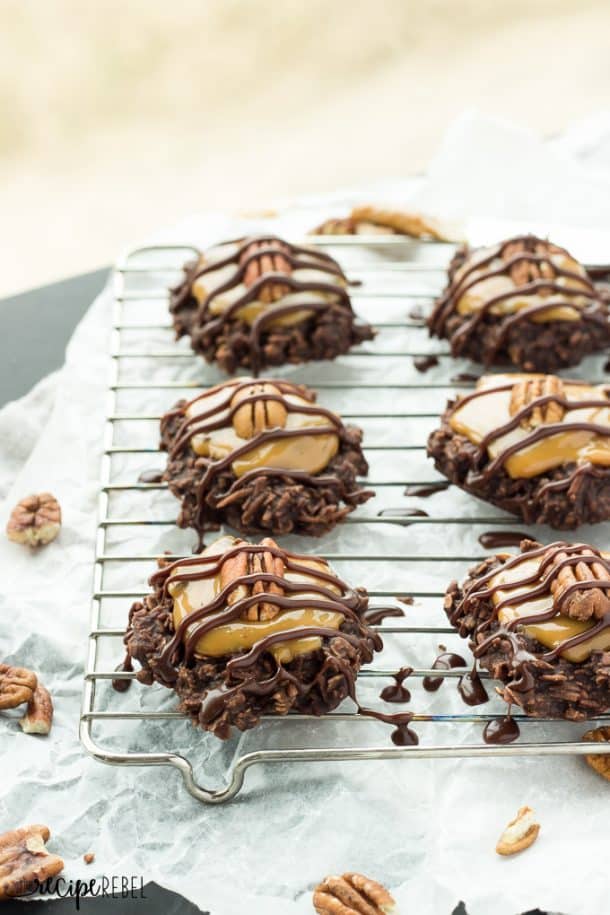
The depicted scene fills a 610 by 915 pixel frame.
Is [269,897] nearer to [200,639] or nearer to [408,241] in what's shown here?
[200,639]

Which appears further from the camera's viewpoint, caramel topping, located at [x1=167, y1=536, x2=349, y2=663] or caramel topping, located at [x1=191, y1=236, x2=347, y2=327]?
caramel topping, located at [x1=191, y1=236, x2=347, y2=327]

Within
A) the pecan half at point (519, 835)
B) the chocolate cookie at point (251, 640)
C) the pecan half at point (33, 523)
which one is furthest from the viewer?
the pecan half at point (33, 523)

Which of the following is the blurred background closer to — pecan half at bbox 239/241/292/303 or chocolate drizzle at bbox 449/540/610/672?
pecan half at bbox 239/241/292/303

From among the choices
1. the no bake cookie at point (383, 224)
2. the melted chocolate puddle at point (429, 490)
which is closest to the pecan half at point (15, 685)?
the melted chocolate puddle at point (429, 490)

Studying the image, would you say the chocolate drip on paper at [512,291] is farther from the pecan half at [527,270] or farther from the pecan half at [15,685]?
the pecan half at [15,685]

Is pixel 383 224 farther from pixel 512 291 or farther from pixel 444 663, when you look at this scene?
pixel 444 663

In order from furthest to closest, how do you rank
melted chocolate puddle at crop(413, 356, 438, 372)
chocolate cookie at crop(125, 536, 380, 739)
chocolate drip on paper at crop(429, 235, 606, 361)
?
1. melted chocolate puddle at crop(413, 356, 438, 372)
2. chocolate drip on paper at crop(429, 235, 606, 361)
3. chocolate cookie at crop(125, 536, 380, 739)

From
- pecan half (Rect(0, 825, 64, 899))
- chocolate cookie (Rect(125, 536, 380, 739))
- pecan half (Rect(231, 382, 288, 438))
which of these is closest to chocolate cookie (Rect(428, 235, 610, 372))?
pecan half (Rect(231, 382, 288, 438))

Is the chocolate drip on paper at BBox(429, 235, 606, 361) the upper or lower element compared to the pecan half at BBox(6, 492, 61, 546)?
upper
